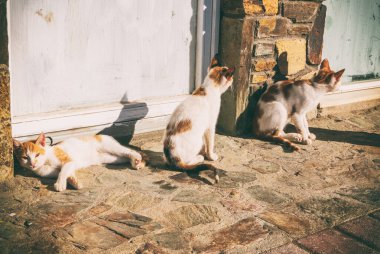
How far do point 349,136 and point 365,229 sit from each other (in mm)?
2408

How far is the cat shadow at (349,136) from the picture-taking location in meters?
5.38

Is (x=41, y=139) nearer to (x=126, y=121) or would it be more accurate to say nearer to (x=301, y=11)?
(x=126, y=121)

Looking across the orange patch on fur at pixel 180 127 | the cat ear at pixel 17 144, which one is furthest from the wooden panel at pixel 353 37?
the cat ear at pixel 17 144

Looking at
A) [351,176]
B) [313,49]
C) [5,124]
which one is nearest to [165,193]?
[5,124]

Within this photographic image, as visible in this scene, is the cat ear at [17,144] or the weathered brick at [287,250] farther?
the cat ear at [17,144]

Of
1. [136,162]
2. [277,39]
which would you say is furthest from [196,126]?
[277,39]

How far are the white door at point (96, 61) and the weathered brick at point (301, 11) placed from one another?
1.03 meters

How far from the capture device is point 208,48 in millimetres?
5301

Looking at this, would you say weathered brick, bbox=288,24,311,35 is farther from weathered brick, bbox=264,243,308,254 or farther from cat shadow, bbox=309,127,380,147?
weathered brick, bbox=264,243,308,254

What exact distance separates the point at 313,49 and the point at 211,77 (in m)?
1.82

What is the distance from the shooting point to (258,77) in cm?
535

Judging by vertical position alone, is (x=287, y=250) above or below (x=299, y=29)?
below

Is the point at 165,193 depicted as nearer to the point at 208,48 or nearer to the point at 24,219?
the point at 24,219

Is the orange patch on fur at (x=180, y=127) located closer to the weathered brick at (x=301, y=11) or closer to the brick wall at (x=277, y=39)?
the brick wall at (x=277, y=39)
